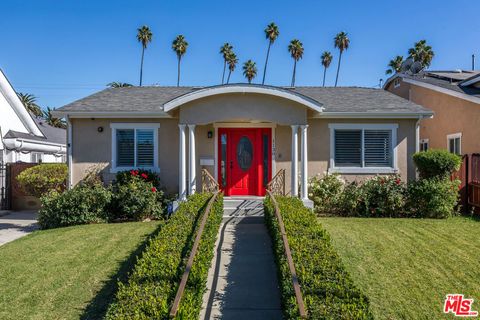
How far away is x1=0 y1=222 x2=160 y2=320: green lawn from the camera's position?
4.60 meters

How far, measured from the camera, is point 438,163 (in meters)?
9.79

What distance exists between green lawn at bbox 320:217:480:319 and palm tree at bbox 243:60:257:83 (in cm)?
3732

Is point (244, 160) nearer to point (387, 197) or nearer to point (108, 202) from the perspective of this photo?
point (108, 202)

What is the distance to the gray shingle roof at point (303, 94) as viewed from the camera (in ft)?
35.1

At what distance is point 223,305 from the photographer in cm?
467

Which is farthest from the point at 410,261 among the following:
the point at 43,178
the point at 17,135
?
the point at 17,135

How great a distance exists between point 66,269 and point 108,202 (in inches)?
154

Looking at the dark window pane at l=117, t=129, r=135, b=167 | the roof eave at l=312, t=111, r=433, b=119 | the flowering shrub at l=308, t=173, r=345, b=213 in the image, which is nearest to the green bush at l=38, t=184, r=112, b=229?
the dark window pane at l=117, t=129, r=135, b=167

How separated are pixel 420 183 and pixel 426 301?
6157 mm

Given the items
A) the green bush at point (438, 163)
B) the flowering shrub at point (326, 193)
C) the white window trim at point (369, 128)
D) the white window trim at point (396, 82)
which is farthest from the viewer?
the white window trim at point (396, 82)

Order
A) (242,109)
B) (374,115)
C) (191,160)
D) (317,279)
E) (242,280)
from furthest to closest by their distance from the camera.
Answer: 1. (374,115)
2. (191,160)
3. (242,109)
4. (242,280)
5. (317,279)

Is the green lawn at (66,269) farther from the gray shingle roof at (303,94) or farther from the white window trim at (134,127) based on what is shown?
the gray shingle roof at (303,94)

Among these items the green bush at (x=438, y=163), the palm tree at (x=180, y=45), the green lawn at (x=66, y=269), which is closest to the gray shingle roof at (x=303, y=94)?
the green bush at (x=438, y=163)

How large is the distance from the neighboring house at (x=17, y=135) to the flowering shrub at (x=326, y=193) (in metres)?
12.9
